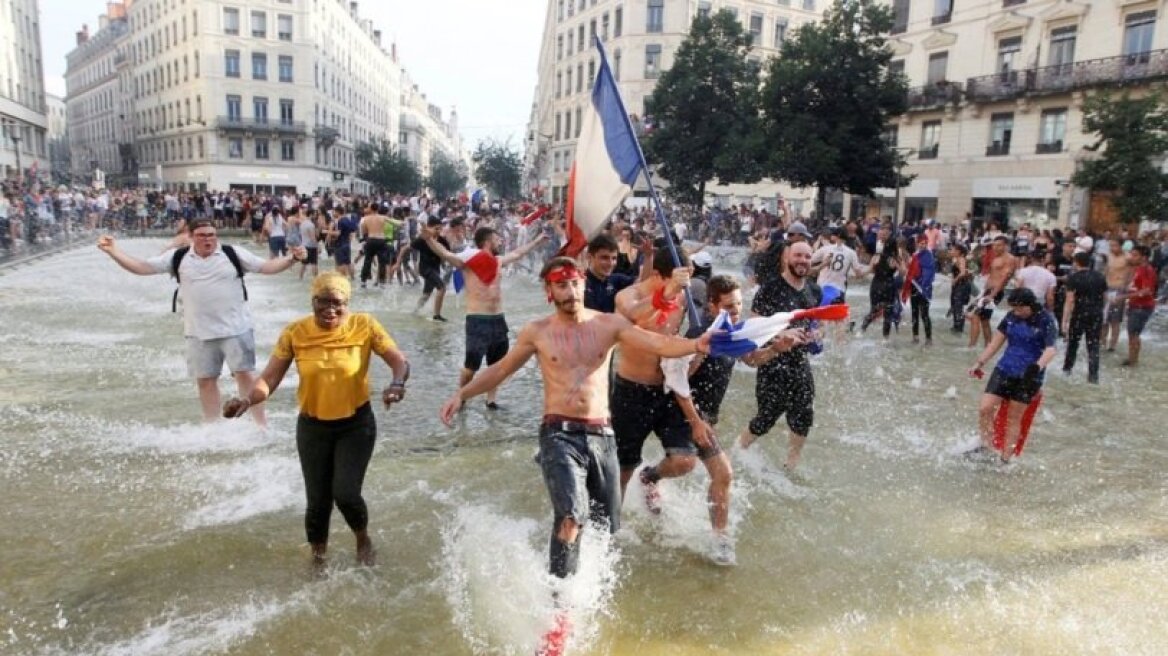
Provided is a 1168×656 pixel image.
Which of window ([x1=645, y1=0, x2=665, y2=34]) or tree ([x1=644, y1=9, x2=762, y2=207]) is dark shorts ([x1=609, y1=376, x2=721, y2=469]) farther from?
window ([x1=645, y1=0, x2=665, y2=34])

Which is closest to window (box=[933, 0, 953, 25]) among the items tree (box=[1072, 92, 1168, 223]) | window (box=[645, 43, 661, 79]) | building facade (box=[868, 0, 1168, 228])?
building facade (box=[868, 0, 1168, 228])

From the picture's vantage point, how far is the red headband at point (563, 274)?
392 cm

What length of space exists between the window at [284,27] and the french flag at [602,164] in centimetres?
6544

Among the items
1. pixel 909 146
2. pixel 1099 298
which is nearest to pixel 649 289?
pixel 1099 298

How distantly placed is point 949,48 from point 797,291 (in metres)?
36.1

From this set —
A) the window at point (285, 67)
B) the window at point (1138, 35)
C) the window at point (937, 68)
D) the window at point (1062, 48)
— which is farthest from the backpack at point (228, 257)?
the window at point (285, 67)

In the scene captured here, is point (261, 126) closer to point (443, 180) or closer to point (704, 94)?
point (443, 180)

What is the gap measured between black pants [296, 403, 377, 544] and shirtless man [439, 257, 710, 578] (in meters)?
0.58

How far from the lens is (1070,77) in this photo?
30.5m

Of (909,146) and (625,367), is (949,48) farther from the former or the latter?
(625,367)

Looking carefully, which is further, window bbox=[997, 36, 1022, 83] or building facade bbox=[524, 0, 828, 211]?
building facade bbox=[524, 0, 828, 211]

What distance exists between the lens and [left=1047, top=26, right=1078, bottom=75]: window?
3084cm

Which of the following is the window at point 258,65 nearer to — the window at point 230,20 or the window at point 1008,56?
the window at point 230,20

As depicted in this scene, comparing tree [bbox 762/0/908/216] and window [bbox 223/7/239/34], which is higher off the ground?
window [bbox 223/7/239/34]
